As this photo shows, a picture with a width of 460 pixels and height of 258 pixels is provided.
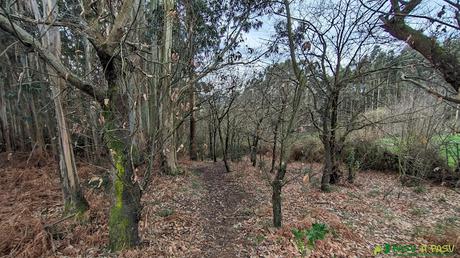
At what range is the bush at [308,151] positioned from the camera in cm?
1230

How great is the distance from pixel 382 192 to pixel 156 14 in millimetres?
9032

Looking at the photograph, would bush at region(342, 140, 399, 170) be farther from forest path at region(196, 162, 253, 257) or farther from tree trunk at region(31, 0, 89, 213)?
tree trunk at region(31, 0, 89, 213)

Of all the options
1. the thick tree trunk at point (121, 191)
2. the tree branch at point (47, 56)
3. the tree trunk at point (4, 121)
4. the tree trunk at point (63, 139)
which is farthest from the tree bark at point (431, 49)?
the tree trunk at point (4, 121)

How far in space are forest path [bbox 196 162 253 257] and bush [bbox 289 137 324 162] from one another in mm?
5674

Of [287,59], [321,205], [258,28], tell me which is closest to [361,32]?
[287,59]

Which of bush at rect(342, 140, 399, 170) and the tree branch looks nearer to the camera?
the tree branch

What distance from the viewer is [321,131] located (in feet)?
21.1

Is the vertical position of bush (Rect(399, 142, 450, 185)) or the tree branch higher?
the tree branch

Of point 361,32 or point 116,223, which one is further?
point 361,32

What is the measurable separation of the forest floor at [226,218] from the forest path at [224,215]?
0.06 ft

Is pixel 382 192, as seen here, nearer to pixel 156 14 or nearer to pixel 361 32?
pixel 361 32

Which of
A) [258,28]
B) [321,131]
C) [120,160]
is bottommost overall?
[120,160]

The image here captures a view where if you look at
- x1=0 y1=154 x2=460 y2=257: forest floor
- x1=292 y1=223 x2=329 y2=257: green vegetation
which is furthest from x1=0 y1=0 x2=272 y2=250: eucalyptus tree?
x1=292 y1=223 x2=329 y2=257: green vegetation

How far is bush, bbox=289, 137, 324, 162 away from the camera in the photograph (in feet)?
40.4
